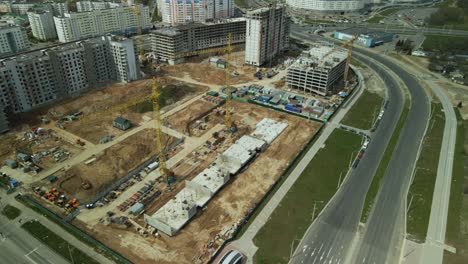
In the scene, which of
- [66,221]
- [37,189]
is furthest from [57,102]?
[66,221]

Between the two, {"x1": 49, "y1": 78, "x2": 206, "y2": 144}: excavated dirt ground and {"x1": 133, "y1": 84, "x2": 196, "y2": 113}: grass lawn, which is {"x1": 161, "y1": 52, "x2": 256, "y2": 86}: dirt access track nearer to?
{"x1": 49, "y1": 78, "x2": 206, "y2": 144}: excavated dirt ground

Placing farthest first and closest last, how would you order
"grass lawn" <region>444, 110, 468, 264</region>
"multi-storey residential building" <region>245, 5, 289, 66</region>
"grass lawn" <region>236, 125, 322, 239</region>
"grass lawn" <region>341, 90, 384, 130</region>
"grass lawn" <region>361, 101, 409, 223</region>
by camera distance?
"multi-storey residential building" <region>245, 5, 289, 66</region>
"grass lawn" <region>341, 90, 384, 130</region>
"grass lawn" <region>361, 101, 409, 223</region>
"grass lawn" <region>236, 125, 322, 239</region>
"grass lawn" <region>444, 110, 468, 264</region>

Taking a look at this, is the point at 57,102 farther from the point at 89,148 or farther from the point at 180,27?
the point at 180,27

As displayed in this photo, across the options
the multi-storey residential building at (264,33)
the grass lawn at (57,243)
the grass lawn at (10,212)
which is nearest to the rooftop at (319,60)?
the multi-storey residential building at (264,33)

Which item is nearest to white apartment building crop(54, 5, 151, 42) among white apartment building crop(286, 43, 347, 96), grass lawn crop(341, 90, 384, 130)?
white apartment building crop(286, 43, 347, 96)

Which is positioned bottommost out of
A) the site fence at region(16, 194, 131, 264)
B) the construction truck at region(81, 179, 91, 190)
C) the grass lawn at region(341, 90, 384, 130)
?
the site fence at region(16, 194, 131, 264)

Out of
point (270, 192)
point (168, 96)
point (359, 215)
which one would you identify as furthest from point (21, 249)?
point (168, 96)
